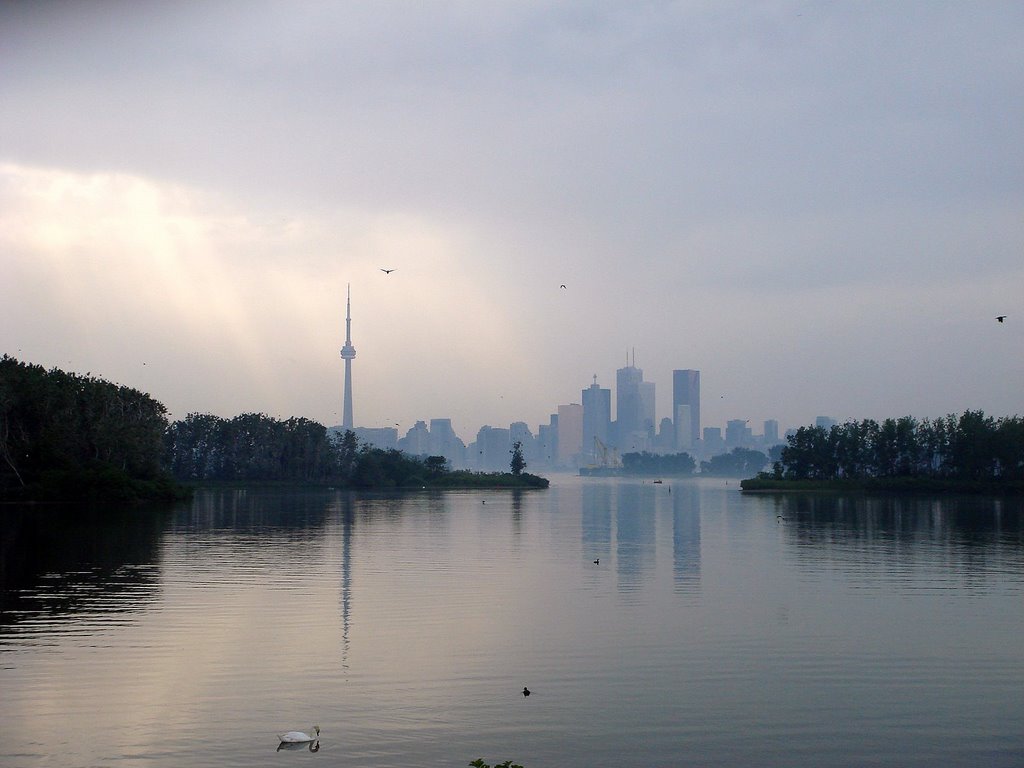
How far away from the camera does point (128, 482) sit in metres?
78.9

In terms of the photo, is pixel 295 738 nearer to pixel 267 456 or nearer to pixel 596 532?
pixel 596 532

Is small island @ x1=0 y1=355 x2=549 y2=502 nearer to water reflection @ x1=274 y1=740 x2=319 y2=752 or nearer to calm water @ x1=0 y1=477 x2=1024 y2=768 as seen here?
calm water @ x1=0 y1=477 x2=1024 y2=768

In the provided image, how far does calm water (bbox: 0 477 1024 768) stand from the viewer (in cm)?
1422

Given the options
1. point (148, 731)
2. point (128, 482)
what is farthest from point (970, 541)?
point (128, 482)

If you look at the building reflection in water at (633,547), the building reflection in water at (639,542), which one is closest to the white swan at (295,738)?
the building reflection in water at (633,547)

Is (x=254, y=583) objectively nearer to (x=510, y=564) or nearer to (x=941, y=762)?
(x=510, y=564)

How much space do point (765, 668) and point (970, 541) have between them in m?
33.3

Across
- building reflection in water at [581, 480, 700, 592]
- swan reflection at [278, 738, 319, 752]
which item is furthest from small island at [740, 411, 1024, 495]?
swan reflection at [278, 738, 319, 752]

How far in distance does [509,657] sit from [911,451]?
114163mm

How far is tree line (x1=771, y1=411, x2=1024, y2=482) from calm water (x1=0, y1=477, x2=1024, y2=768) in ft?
259

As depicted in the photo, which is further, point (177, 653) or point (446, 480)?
point (446, 480)

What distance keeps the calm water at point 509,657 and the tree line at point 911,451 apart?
79.0 metres

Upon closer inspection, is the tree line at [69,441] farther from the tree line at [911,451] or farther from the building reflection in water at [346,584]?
the tree line at [911,451]

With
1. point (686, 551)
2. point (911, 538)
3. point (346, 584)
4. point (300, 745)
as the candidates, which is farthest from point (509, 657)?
point (911, 538)
